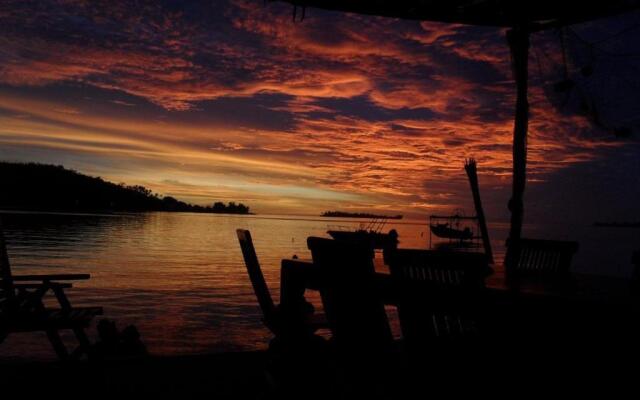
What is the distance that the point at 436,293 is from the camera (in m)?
2.28

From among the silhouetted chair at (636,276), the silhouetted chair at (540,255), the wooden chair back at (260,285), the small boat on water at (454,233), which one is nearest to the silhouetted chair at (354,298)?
the wooden chair back at (260,285)

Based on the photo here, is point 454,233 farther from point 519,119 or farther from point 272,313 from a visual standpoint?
point 272,313

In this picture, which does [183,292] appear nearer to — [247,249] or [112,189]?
[247,249]

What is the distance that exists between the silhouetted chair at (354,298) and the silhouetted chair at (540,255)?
143 inches

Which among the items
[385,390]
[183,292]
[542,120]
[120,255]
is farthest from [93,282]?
[385,390]

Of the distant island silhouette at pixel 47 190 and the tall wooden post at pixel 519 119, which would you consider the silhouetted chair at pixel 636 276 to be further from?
the distant island silhouette at pixel 47 190

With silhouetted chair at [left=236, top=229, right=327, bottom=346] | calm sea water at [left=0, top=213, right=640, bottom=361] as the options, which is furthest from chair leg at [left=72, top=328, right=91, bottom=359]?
calm sea water at [left=0, top=213, right=640, bottom=361]

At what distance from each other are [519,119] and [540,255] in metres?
1.77

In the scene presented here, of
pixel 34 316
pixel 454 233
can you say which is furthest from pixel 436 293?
pixel 454 233

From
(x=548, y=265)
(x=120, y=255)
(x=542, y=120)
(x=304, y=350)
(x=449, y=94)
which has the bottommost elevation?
(x=120, y=255)

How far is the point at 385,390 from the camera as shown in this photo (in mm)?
2264

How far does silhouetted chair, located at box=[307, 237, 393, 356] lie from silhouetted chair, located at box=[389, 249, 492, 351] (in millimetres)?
215

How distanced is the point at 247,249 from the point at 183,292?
730 inches

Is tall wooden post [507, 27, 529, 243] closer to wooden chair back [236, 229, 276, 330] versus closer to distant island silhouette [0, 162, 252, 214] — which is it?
wooden chair back [236, 229, 276, 330]
